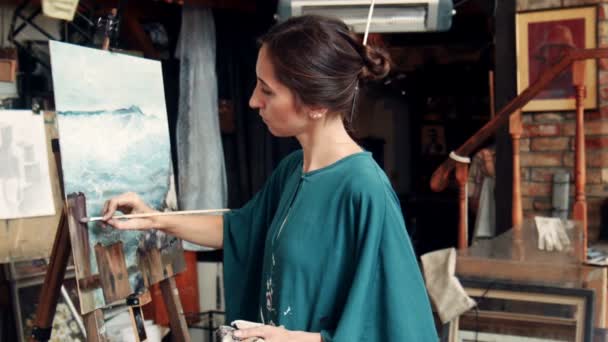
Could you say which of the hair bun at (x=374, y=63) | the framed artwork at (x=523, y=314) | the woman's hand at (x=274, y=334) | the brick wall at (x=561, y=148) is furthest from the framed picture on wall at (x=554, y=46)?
the woman's hand at (x=274, y=334)

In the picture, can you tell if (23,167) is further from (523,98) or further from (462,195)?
(523,98)

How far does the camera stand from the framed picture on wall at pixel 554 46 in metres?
2.97

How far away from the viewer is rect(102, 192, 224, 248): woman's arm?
1.64 m

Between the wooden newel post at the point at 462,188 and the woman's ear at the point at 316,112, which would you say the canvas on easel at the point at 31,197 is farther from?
the wooden newel post at the point at 462,188

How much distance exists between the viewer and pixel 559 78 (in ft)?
10.1

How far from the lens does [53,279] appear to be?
1.76 m

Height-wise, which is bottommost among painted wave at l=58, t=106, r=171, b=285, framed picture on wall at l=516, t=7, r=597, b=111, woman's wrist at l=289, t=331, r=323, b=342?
woman's wrist at l=289, t=331, r=323, b=342

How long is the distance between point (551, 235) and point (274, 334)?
1.77 m

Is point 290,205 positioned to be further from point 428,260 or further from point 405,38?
point 405,38

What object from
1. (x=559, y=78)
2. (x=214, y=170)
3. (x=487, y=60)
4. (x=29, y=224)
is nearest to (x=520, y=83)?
(x=559, y=78)

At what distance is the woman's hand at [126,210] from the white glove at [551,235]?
1673 millimetres

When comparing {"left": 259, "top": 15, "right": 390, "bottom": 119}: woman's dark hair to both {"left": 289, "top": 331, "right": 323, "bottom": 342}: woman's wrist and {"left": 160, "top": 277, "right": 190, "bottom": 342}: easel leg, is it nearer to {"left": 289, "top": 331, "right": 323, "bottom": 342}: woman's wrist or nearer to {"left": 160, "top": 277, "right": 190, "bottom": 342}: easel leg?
{"left": 289, "top": 331, "right": 323, "bottom": 342}: woman's wrist

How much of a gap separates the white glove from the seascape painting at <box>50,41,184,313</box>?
4.81ft

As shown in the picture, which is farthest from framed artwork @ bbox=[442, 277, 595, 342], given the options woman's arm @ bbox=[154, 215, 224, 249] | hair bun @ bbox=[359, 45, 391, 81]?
hair bun @ bbox=[359, 45, 391, 81]
